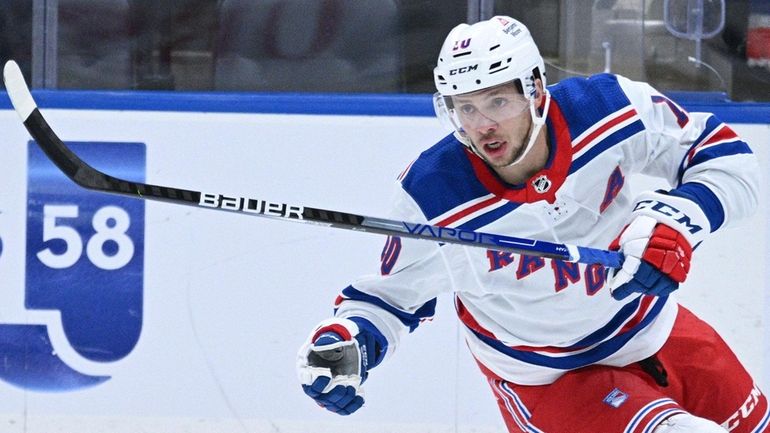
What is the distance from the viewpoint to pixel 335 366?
→ 7.54 ft

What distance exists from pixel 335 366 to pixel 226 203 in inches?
13.8

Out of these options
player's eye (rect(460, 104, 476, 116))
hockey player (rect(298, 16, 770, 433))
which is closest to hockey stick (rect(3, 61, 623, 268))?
hockey player (rect(298, 16, 770, 433))

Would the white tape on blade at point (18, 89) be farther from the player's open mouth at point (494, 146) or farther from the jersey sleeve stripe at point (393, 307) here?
the player's open mouth at point (494, 146)

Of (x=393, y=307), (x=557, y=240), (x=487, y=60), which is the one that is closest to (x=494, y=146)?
(x=487, y=60)

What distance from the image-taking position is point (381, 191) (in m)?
3.20

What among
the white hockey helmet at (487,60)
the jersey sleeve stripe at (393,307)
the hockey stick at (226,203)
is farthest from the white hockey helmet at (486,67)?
the jersey sleeve stripe at (393,307)

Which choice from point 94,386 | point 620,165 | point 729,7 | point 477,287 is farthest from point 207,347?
point 729,7

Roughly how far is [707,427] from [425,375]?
1080mm

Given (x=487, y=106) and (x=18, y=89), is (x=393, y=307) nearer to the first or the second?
(x=487, y=106)

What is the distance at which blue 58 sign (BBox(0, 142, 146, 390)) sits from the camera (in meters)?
3.24

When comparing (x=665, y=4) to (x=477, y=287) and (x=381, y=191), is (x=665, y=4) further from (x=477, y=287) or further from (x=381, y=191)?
(x=477, y=287)

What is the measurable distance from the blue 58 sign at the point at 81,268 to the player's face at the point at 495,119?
49.0 inches

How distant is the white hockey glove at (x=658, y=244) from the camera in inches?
84.0

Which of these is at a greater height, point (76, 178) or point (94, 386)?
point (76, 178)
